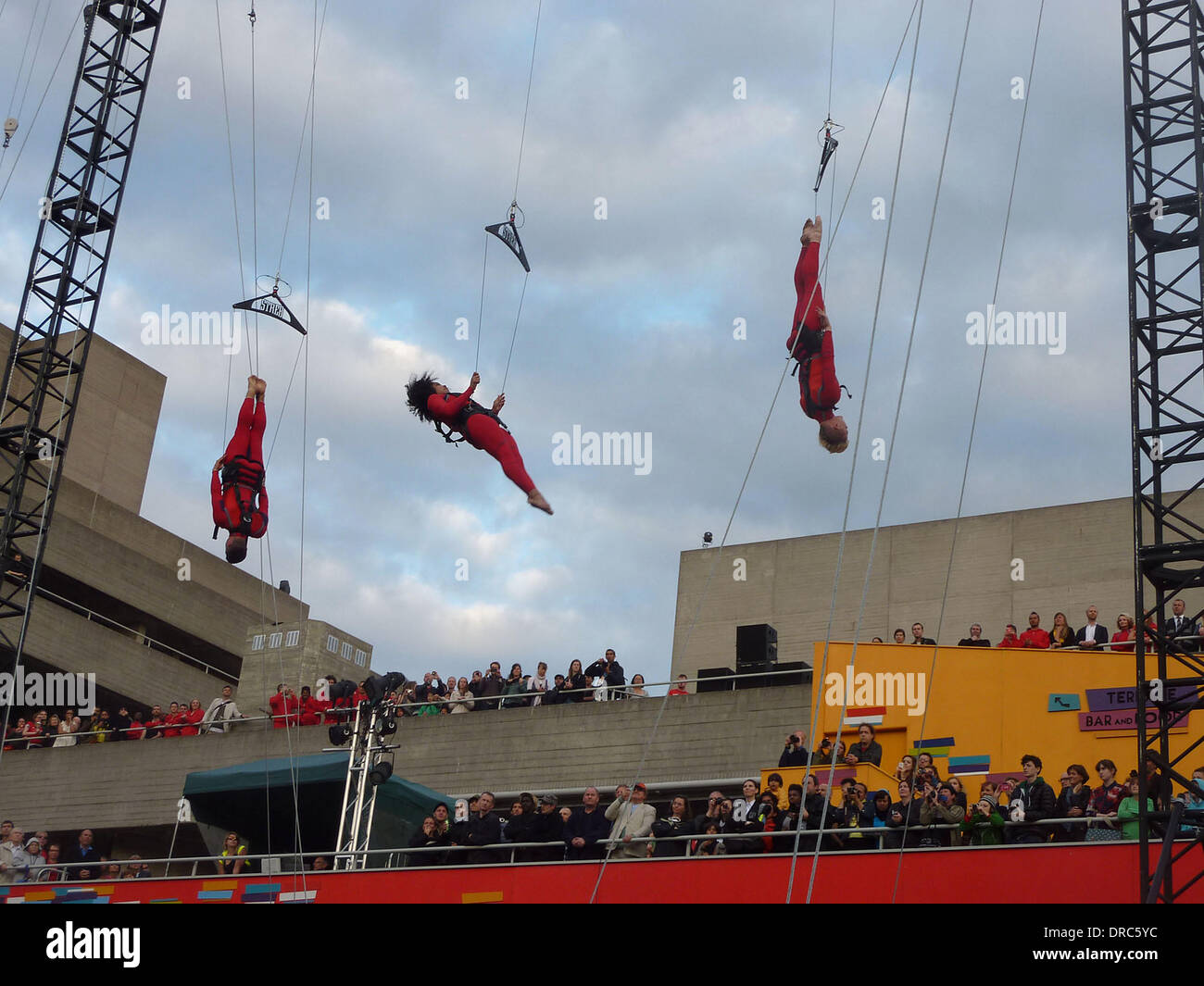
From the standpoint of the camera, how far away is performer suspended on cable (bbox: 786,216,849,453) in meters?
14.1

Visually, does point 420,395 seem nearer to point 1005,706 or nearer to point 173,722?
point 1005,706

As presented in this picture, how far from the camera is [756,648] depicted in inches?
757

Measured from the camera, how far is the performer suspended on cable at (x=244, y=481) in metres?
17.1

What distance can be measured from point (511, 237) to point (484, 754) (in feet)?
23.7

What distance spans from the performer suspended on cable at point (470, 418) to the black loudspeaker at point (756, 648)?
19.5ft

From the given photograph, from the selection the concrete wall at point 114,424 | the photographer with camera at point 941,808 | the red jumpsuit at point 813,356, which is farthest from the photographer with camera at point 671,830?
the concrete wall at point 114,424

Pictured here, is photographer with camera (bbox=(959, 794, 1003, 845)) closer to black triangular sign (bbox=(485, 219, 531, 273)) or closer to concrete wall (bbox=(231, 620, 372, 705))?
black triangular sign (bbox=(485, 219, 531, 273))

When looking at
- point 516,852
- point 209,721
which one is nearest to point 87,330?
point 209,721

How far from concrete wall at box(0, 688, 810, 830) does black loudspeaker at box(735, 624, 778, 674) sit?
0.39 meters
